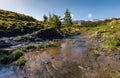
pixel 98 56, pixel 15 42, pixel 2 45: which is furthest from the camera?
pixel 15 42

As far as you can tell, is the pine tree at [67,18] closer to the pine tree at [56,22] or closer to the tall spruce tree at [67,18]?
the tall spruce tree at [67,18]

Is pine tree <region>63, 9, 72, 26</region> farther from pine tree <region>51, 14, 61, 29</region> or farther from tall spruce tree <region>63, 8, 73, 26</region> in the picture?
pine tree <region>51, 14, 61, 29</region>

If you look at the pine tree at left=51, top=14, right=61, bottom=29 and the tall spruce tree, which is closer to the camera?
Answer: the pine tree at left=51, top=14, right=61, bottom=29

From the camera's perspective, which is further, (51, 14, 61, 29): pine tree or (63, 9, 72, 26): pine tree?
(63, 9, 72, 26): pine tree

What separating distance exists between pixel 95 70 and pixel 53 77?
16.2 feet

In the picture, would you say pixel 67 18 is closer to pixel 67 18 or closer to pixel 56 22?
pixel 67 18

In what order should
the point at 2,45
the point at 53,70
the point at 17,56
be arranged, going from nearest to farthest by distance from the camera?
1. the point at 53,70
2. the point at 17,56
3. the point at 2,45

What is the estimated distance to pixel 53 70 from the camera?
75.4 feet

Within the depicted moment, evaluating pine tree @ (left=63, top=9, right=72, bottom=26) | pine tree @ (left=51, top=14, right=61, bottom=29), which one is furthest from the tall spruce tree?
pine tree @ (left=51, top=14, right=61, bottom=29)

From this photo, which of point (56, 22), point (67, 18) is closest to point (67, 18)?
point (67, 18)

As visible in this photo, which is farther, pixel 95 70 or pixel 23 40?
pixel 23 40

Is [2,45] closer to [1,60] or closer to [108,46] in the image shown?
[1,60]

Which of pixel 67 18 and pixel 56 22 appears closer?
pixel 56 22

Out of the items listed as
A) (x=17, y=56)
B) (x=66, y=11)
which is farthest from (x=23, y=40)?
(x=66, y=11)
